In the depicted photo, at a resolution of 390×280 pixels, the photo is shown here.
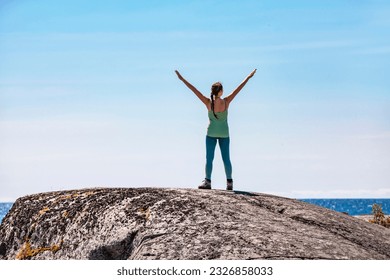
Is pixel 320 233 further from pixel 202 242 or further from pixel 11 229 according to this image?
pixel 11 229

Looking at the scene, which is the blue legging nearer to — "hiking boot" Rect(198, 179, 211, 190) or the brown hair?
"hiking boot" Rect(198, 179, 211, 190)

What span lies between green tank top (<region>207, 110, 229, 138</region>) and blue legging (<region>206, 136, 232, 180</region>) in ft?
0.33

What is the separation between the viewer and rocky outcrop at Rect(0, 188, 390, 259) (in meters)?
9.22

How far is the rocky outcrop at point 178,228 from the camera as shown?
922cm

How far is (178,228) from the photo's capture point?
957 centimetres

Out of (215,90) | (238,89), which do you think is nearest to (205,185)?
(215,90)

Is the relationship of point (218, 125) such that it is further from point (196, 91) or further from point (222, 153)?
point (196, 91)

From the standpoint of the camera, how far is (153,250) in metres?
9.12

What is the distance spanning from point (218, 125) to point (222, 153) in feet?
1.74

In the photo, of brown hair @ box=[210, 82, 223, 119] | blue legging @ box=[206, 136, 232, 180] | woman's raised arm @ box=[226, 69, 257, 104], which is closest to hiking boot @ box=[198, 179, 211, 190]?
blue legging @ box=[206, 136, 232, 180]

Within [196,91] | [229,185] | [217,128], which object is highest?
[196,91]

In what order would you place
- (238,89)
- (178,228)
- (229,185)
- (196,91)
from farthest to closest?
(238,89)
(196,91)
(229,185)
(178,228)

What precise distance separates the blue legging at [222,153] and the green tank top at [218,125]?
0.10 m
